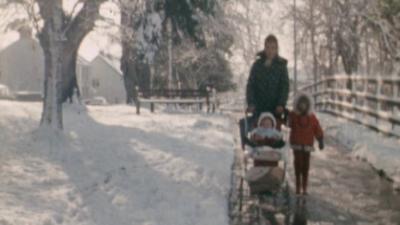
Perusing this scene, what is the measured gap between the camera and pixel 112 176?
10484mm

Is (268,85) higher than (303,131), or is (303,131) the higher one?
(268,85)

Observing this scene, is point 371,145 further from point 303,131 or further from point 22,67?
point 22,67

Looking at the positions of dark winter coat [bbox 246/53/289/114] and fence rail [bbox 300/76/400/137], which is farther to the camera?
fence rail [bbox 300/76/400/137]

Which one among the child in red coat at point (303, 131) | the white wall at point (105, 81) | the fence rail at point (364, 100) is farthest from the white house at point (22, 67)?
the child in red coat at point (303, 131)

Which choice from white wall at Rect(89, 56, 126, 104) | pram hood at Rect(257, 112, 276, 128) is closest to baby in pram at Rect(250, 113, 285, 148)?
pram hood at Rect(257, 112, 276, 128)

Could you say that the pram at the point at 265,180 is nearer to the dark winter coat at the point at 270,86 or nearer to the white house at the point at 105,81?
the dark winter coat at the point at 270,86

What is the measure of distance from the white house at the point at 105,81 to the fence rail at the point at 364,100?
198 feet

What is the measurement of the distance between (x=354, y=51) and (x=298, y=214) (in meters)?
31.2

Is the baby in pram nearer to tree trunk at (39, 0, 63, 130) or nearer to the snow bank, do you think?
the snow bank

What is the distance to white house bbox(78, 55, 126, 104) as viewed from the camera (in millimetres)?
90125

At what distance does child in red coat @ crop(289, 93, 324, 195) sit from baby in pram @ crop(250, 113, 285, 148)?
537mm

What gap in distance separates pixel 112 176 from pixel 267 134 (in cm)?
292

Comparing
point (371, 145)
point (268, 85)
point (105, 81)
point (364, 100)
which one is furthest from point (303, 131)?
point (105, 81)

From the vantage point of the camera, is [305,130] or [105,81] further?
[105,81]
